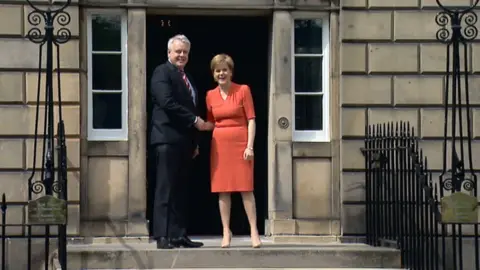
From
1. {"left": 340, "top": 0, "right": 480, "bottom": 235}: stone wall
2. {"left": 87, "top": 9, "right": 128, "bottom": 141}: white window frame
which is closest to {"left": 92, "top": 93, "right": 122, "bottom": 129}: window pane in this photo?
{"left": 87, "top": 9, "right": 128, "bottom": 141}: white window frame

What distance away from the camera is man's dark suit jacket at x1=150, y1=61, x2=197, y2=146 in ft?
37.9

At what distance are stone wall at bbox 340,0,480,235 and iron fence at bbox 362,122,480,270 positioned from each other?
229mm

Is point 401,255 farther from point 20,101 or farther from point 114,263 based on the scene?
point 20,101

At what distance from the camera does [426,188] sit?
35.7 ft

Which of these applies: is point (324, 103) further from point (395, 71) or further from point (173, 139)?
point (173, 139)

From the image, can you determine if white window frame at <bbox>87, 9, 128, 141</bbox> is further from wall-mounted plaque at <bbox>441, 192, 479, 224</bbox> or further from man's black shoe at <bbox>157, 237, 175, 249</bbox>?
wall-mounted plaque at <bbox>441, 192, 479, 224</bbox>

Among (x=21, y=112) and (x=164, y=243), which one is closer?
(x=164, y=243)

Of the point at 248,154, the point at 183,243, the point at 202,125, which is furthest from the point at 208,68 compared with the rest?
the point at 183,243

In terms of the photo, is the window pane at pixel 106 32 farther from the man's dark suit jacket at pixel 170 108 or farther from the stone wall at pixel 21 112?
the man's dark suit jacket at pixel 170 108

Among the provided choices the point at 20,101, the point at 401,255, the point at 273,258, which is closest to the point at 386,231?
the point at 401,255

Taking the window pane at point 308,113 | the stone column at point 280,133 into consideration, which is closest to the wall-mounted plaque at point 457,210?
the stone column at point 280,133

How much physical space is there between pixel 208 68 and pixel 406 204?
356 cm

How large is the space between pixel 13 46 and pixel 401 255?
5026 mm

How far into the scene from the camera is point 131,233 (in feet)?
40.9
